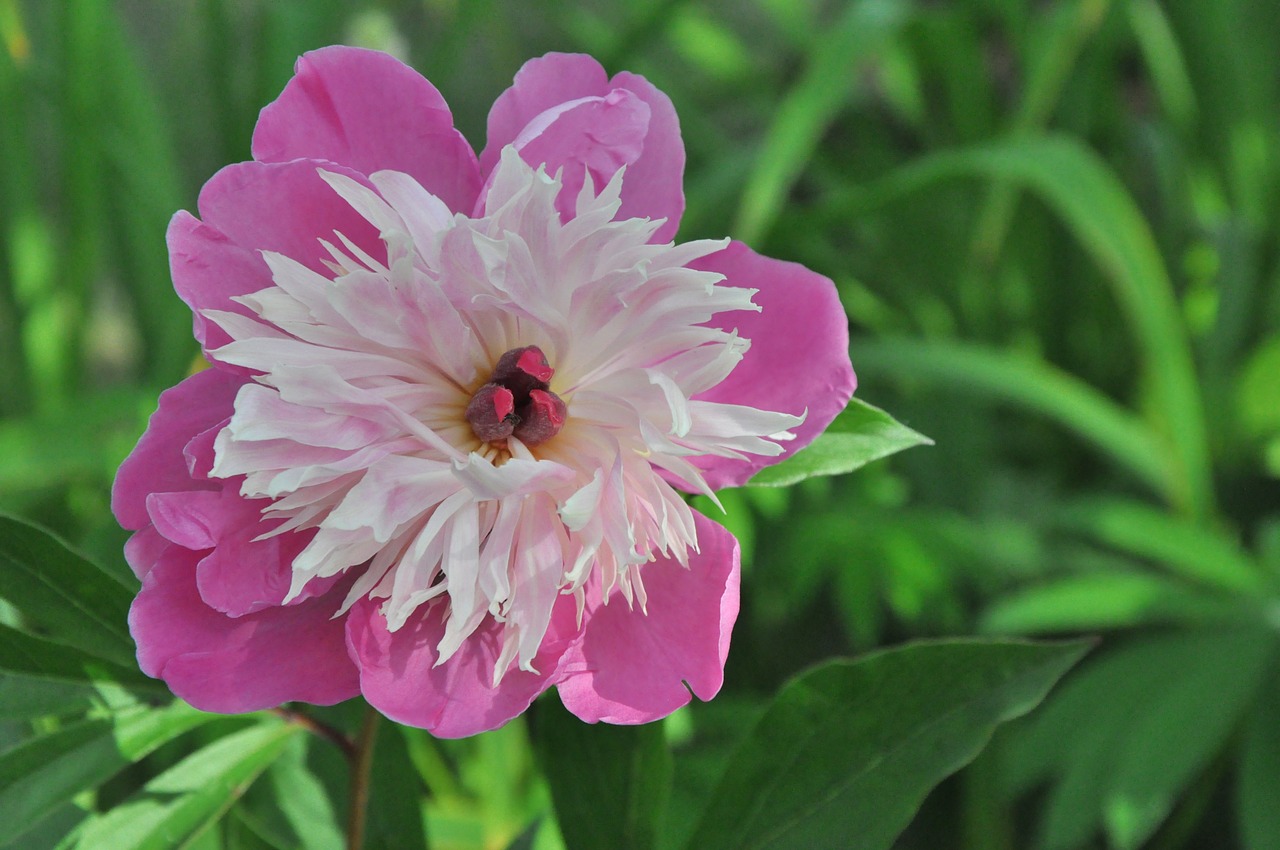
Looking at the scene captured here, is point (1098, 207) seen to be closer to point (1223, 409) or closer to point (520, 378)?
point (1223, 409)

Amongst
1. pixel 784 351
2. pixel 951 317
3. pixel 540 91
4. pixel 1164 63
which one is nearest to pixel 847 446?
pixel 784 351

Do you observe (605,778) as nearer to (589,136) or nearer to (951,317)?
(589,136)

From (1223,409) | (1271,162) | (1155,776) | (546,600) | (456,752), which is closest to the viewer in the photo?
(546,600)

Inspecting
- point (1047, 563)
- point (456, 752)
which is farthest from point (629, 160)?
point (1047, 563)

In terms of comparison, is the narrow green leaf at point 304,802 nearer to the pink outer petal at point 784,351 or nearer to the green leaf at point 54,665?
the green leaf at point 54,665

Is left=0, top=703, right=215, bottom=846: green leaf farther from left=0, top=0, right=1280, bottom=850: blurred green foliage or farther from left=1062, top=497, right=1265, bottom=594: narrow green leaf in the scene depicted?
left=1062, top=497, right=1265, bottom=594: narrow green leaf

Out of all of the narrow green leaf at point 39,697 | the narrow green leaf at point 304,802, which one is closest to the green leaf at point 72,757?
the narrow green leaf at point 39,697

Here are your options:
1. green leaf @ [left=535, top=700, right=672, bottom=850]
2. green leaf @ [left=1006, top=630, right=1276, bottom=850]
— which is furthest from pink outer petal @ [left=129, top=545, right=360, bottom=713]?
green leaf @ [left=1006, top=630, right=1276, bottom=850]
